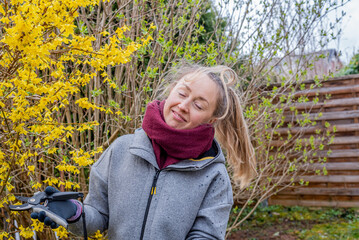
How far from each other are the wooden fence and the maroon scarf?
11.9 feet

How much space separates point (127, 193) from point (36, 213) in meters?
0.39

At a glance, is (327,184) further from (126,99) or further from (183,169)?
(183,169)

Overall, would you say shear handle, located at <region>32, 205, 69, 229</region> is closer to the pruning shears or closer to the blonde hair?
the pruning shears

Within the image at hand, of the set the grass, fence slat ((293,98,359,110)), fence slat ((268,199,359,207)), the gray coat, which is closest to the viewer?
the gray coat

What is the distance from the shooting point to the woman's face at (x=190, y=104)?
167 cm

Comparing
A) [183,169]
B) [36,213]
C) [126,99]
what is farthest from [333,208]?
[36,213]

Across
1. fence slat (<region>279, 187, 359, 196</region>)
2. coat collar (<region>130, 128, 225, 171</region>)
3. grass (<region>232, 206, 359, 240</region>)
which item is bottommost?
grass (<region>232, 206, 359, 240</region>)

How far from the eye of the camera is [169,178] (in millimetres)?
Answer: 1617

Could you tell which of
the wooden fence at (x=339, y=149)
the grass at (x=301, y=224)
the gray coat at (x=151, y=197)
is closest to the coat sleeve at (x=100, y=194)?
the gray coat at (x=151, y=197)

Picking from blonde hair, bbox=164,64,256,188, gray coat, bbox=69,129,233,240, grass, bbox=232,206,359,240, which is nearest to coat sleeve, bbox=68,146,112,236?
gray coat, bbox=69,129,233,240

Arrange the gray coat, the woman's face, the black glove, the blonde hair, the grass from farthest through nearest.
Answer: the grass < the blonde hair < the woman's face < the gray coat < the black glove

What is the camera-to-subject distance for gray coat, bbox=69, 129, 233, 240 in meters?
1.56

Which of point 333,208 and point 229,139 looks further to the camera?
point 333,208

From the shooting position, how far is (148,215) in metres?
1.56
